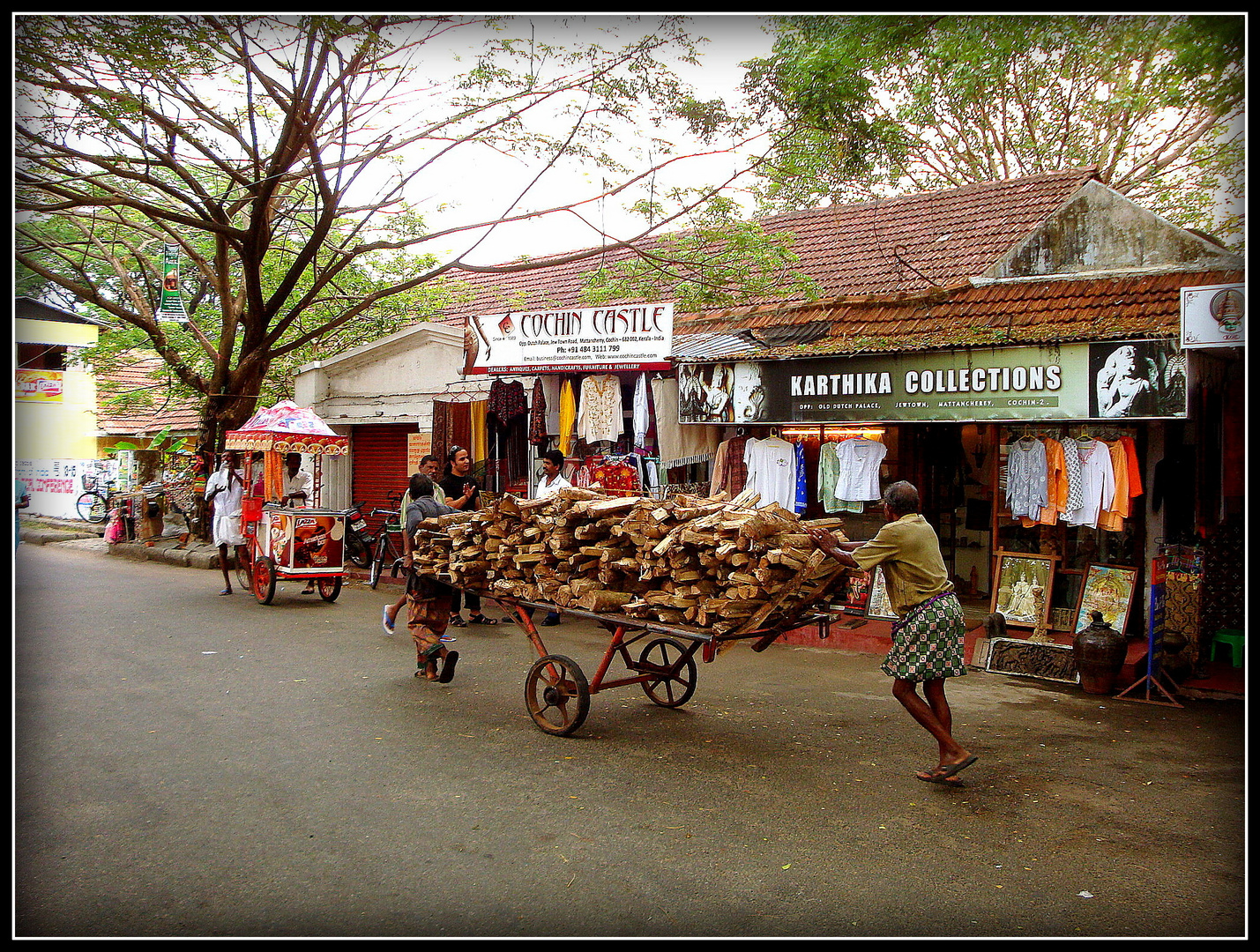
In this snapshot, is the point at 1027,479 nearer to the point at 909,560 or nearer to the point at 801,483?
the point at 801,483

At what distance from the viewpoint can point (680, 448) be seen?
10.6 metres

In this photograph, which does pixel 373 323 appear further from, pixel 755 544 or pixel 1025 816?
pixel 1025 816

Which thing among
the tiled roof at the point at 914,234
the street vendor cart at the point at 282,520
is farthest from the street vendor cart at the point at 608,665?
the tiled roof at the point at 914,234

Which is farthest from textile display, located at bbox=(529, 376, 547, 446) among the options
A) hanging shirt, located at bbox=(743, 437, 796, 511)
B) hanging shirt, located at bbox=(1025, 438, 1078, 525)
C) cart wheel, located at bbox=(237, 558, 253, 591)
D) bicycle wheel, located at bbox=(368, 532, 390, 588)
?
hanging shirt, located at bbox=(1025, 438, 1078, 525)

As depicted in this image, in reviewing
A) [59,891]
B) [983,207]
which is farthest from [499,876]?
[983,207]

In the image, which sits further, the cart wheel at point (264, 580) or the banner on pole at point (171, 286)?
the banner on pole at point (171, 286)

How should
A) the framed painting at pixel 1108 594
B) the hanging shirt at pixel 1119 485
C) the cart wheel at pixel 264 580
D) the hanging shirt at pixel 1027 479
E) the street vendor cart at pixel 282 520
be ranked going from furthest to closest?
1. the cart wheel at pixel 264 580
2. the street vendor cart at pixel 282 520
3. the hanging shirt at pixel 1027 479
4. the framed painting at pixel 1108 594
5. the hanging shirt at pixel 1119 485

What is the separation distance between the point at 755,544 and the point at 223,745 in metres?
3.91

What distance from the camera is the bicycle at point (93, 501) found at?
22.6 metres

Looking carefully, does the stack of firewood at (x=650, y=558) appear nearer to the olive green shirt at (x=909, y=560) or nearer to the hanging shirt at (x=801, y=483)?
the olive green shirt at (x=909, y=560)

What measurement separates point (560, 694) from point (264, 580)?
22.7 ft

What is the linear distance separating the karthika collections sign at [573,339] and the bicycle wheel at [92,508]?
51.2ft

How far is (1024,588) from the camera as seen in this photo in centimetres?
912

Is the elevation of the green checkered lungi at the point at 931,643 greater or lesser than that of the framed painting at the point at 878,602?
greater
